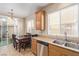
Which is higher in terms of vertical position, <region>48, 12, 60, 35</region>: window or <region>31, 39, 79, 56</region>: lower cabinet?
<region>48, 12, 60, 35</region>: window

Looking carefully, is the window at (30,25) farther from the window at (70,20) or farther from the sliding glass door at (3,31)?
the window at (70,20)

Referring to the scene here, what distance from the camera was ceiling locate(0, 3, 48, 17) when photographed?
1849 mm

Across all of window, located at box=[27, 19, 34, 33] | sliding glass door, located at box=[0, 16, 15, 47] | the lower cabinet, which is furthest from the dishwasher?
sliding glass door, located at box=[0, 16, 15, 47]

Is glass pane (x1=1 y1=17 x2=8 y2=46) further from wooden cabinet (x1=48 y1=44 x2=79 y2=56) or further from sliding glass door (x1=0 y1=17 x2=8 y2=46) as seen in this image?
wooden cabinet (x1=48 y1=44 x2=79 y2=56)

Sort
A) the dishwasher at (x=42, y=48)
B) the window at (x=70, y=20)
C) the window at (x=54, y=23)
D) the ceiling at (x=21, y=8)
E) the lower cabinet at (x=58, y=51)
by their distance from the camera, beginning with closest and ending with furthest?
the lower cabinet at (x=58, y=51), the ceiling at (x=21, y=8), the window at (x=70, y=20), the dishwasher at (x=42, y=48), the window at (x=54, y=23)

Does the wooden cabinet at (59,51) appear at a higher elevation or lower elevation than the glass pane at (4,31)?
lower

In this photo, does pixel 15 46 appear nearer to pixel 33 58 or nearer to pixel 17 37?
pixel 17 37

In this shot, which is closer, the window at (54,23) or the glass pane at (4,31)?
the glass pane at (4,31)

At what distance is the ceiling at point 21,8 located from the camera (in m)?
1.85

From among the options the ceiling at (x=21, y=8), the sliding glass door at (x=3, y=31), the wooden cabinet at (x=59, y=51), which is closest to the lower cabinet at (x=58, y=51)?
the wooden cabinet at (x=59, y=51)

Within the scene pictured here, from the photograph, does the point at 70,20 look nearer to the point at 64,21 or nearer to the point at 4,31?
the point at 64,21

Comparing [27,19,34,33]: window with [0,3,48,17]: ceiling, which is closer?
[0,3,48,17]: ceiling

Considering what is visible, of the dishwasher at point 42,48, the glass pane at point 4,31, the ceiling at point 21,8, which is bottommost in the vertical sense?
the dishwasher at point 42,48

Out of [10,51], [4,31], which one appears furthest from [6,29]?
[10,51]
